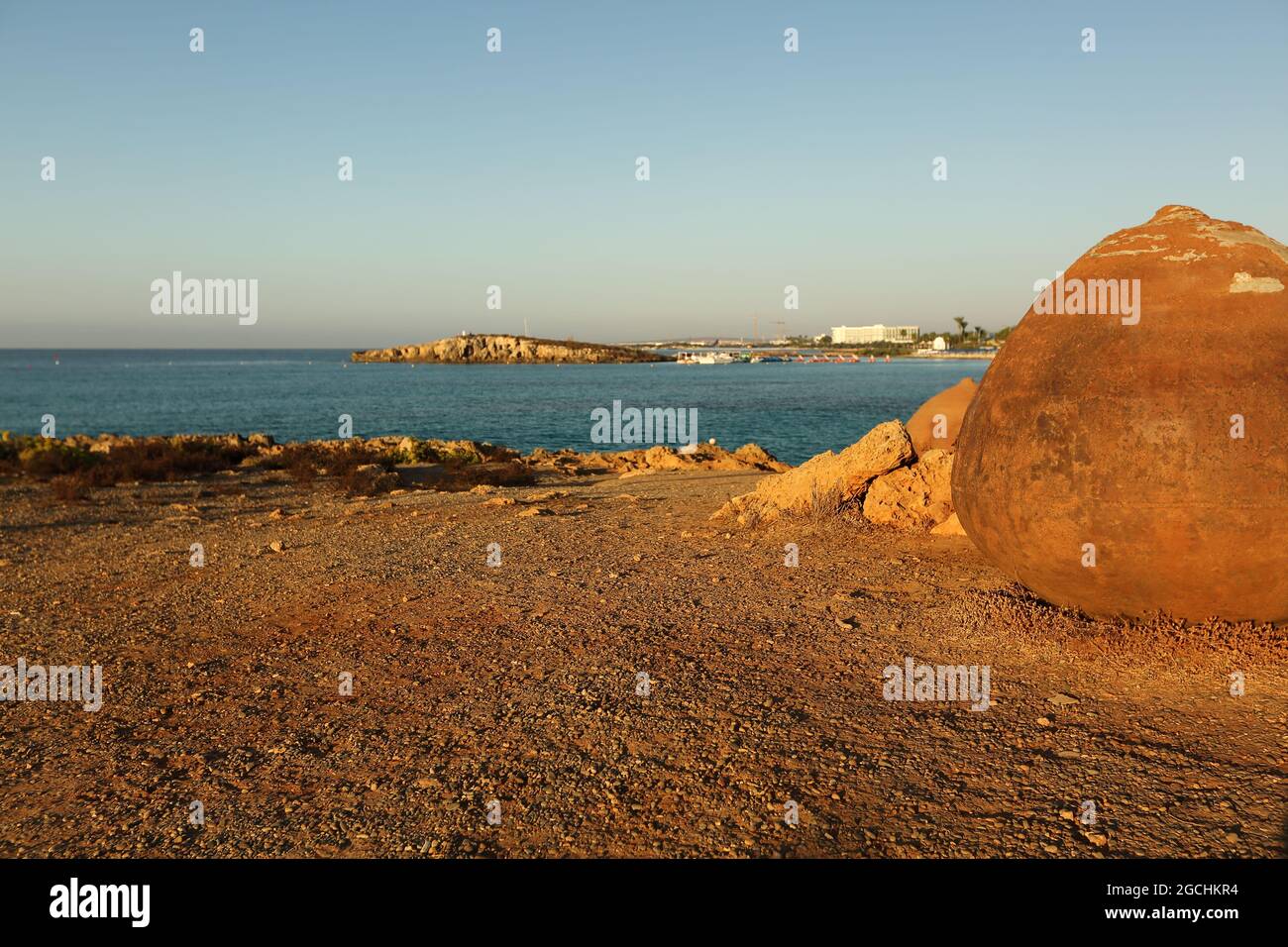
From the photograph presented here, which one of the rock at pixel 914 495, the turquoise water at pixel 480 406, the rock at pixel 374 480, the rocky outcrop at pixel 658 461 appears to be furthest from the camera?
the turquoise water at pixel 480 406

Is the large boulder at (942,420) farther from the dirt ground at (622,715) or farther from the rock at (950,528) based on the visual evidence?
the dirt ground at (622,715)

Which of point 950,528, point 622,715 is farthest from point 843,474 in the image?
point 622,715

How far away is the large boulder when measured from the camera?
45.3ft

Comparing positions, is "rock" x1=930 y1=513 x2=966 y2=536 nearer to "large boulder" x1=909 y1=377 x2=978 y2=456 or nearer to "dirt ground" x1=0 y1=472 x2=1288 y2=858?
"dirt ground" x1=0 y1=472 x2=1288 y2=858

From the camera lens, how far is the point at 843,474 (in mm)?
10992

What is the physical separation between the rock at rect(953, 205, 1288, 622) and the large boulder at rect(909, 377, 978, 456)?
705 centimetres

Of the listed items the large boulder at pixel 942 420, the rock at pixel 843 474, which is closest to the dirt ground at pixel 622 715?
the rock at pixel 843 474

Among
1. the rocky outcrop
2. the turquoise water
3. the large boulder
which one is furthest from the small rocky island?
the large boulder

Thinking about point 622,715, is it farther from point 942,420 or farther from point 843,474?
point 942,420

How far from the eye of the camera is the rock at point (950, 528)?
32.7 ft

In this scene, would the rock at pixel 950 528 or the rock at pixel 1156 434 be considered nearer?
the rock at pixel 1156 434

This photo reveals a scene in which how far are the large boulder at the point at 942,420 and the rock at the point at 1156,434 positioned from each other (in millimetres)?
7055
